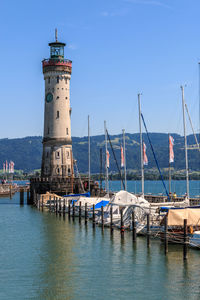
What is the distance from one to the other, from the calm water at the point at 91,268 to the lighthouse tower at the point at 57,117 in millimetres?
43283

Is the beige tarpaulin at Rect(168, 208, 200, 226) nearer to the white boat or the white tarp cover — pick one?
the white boat

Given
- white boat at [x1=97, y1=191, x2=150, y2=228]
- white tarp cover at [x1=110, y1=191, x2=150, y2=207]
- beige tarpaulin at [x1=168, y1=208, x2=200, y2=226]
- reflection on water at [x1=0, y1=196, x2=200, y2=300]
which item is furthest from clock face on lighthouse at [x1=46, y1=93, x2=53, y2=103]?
beige tarpaulin at [x1=168, y1=208, x2=200, y2=226]

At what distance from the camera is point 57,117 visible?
97.9m

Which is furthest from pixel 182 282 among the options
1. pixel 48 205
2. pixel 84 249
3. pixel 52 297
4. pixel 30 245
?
pixel 48 205

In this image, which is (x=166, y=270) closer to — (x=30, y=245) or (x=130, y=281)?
(x=130, y=281)

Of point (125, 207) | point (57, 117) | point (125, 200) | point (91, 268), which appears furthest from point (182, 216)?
point (57, 117)

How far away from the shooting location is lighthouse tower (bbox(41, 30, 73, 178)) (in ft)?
322

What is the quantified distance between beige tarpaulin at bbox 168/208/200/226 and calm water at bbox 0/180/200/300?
2.37 metres

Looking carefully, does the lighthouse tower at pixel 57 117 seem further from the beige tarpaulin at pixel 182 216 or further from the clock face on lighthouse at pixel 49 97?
the beige tarpaulin at pixel 182 216

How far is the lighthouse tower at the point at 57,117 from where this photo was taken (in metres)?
98.0

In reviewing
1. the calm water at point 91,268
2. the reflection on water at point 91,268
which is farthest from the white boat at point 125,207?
the calm water at point 91,268

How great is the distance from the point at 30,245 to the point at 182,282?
20085 millimetres

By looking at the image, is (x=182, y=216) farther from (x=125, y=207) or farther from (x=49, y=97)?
(x=49, y=97)

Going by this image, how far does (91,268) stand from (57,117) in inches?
2470
